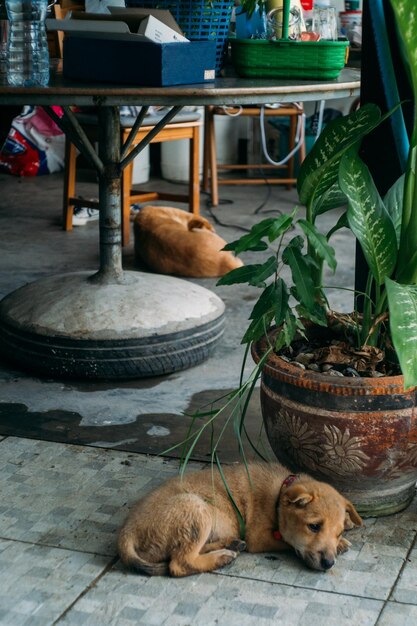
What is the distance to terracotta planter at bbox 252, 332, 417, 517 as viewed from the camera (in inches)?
89.4

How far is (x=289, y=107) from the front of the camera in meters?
6.66

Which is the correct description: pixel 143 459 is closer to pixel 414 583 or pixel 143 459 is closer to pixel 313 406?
pixel 313 406

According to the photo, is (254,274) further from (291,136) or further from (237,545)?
(291,136)

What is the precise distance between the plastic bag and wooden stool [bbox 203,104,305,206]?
1260mm

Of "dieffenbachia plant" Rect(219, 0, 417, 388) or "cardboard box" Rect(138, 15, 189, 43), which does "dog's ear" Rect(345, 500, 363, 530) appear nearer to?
"dieffenbachia plant" Rect(219, 0, 417, 388)

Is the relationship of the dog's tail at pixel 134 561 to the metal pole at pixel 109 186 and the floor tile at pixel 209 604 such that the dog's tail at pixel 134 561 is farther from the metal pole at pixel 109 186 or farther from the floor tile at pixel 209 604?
the metal pole at pixel 109 186

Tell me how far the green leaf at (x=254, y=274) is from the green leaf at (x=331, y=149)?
262 mm

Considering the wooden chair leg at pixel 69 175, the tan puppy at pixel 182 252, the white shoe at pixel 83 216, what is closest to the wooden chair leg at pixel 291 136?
the white shoe at pixel 83 216

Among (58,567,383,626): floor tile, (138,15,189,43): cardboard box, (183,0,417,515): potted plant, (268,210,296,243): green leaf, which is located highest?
(138,15,189,43): cardboard box

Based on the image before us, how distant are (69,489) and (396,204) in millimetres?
1144

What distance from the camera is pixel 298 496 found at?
2.15 metres

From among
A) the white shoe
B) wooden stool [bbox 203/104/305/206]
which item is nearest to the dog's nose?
the white shoe

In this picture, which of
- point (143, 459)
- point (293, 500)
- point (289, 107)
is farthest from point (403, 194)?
point (289, 107)

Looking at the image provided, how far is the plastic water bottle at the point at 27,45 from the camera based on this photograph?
3.00 metres
